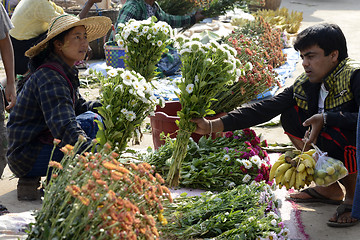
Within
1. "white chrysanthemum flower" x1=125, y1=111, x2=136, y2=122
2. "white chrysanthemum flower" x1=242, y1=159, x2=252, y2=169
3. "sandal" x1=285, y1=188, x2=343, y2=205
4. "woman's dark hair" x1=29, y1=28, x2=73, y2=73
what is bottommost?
"sandal" x1=285, y1=188, x2=343, y2=205

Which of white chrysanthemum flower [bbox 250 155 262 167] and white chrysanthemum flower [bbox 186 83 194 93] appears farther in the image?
white chrysanthemum flower [bbox 250 155 262 167]

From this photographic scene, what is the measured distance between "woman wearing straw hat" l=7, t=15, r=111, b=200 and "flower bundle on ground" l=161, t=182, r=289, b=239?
844 mm

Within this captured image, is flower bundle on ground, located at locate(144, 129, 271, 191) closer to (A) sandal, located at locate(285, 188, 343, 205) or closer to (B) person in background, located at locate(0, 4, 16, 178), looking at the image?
(A) sandal, located at locate(285, 188, 343, 205)

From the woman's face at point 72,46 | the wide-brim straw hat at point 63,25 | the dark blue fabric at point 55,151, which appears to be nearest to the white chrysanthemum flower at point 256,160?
the dark blue fabric at point 55,151

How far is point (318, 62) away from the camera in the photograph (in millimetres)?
3293

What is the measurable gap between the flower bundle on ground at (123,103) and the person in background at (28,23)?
2195 millimetres

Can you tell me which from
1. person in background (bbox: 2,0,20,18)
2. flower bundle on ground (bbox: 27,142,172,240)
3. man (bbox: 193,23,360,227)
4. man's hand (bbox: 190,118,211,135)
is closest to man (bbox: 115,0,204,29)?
person in background (bbox: 2,0,20,18)

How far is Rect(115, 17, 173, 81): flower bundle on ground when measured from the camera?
11.6 feet

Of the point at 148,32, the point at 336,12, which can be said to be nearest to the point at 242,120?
the point at 148,32

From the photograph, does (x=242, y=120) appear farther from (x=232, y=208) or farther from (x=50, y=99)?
(x=50, y=99)

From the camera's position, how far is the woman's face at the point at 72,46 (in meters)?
3.22

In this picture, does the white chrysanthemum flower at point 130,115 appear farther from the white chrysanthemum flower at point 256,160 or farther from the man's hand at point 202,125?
the white chrysanthemum flower at point 256,160

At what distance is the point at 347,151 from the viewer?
321 centimetres

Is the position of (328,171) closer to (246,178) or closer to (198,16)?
(246,178)
